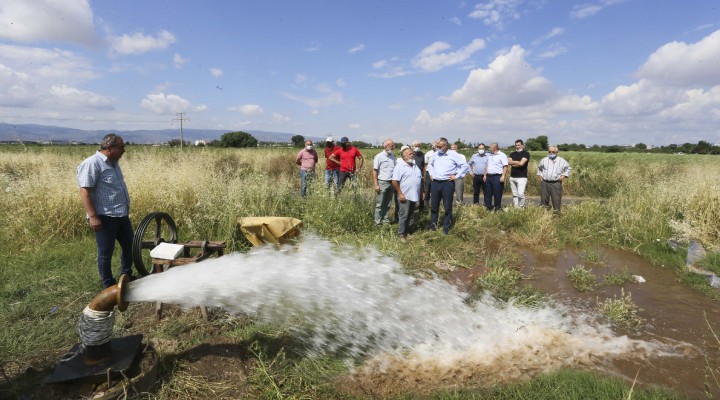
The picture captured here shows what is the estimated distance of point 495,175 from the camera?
9.09m

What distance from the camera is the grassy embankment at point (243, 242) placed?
323 cm

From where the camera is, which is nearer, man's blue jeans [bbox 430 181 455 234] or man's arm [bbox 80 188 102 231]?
man's arm [bbox 80 188 102 231]

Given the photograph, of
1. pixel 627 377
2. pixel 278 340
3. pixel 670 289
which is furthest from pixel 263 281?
pixel 670 289

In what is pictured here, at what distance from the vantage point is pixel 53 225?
21.8 feet

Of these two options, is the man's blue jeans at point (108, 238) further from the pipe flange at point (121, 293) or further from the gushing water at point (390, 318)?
the pipe flange at point (121, 293)

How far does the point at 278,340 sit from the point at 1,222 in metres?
6.63

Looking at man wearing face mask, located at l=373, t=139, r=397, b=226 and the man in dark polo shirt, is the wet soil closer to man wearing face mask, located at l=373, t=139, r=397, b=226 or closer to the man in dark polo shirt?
the man in dark polo shirt

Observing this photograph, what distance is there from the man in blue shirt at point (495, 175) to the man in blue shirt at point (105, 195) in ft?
24.9

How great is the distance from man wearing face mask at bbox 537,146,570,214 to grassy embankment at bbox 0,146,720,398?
52 centimetres

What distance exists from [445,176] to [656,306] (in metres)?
3.67

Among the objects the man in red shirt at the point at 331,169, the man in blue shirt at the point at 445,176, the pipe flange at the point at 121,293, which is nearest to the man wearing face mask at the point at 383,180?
the man in blue shirt at the point at 445,176

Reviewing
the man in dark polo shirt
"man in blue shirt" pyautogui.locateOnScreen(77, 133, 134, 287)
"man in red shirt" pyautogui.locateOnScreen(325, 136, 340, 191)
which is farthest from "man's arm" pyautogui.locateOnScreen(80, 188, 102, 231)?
the man in dark polo shirt

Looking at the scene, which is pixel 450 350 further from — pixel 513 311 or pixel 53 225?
pixel 53 225

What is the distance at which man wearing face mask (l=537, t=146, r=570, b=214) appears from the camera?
872 cm
